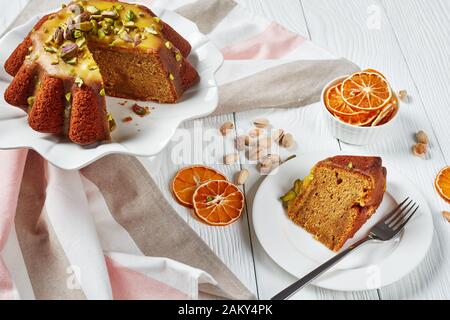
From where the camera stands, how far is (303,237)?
235cm

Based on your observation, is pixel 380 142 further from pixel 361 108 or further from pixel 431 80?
pixel 431 80

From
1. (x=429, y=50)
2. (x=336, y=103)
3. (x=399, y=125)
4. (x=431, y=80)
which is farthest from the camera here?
(x=429, y=50)

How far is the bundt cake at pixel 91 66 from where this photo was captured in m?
2.32

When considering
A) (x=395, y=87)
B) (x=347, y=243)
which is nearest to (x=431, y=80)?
(x=395, y=87)

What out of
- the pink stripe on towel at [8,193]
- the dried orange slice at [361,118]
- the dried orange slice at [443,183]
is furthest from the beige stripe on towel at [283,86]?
the pink stripe on towel at [8,193]

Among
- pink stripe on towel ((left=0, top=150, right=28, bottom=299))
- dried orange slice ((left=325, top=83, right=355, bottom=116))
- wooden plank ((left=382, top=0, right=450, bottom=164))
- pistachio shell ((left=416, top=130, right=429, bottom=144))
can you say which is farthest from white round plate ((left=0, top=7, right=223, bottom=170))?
wooden plank ((left=382, top=0, right=450, bottom=164))

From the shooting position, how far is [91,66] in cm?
234

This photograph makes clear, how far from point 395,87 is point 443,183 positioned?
674 mm

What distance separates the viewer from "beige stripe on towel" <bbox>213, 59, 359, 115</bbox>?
2.93 metres

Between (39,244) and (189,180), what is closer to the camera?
(39,244)

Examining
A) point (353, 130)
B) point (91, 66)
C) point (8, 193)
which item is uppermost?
point (91, 66)

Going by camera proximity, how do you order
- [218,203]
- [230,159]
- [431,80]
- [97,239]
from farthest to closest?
[431,80]
[230,159]
[218,203]
[97,239]

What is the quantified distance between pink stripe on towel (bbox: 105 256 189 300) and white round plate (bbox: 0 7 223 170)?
40cm

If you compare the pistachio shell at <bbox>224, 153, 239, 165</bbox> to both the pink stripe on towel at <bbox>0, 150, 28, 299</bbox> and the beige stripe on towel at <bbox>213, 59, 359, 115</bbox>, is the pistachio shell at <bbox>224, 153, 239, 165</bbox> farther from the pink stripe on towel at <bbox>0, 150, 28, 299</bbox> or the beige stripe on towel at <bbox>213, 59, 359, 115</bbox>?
the pink stripe on towel at <bbox>0, 150, 28, 299</bbox>
